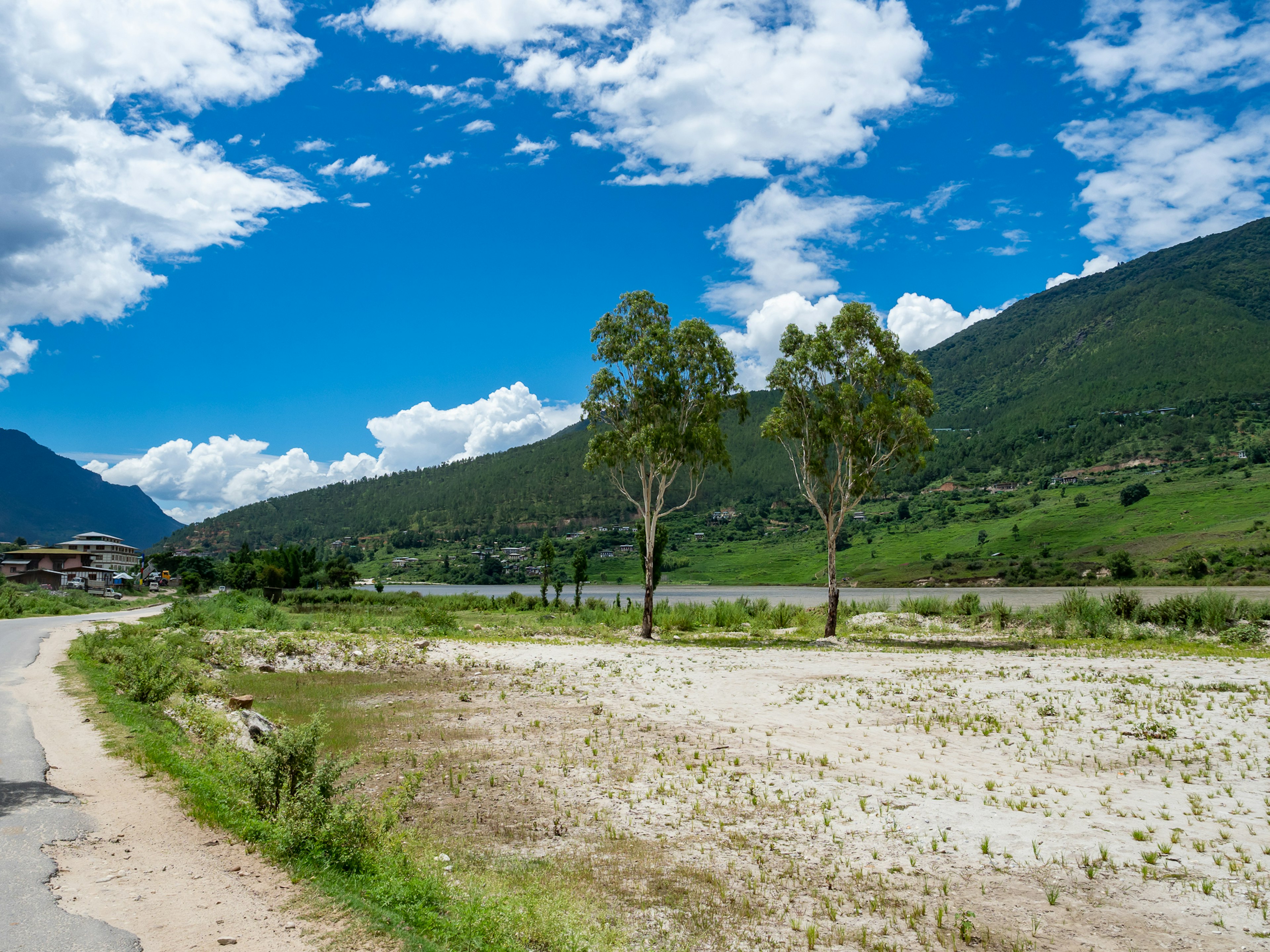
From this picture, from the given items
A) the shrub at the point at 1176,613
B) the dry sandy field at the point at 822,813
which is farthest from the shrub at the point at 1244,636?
the dry sandy field at the point at 822,813

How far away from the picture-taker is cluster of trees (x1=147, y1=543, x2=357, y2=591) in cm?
6575

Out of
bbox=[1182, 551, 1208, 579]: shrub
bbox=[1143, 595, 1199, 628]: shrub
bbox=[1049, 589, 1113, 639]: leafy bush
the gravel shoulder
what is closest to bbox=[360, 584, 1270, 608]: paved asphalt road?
bbox=[1182, 551, 1208, 579]: shrub

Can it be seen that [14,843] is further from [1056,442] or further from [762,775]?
[1056,442]

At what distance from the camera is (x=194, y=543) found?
188875 mm

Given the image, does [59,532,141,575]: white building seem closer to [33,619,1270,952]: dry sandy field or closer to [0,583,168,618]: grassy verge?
[0,583,168,618]: grassy verge

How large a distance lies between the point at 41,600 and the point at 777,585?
8122 centimetres

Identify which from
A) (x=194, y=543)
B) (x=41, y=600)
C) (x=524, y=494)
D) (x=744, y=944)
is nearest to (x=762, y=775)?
(x=744, y=944)

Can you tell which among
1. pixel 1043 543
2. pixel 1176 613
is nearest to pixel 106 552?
pixel 1043 543

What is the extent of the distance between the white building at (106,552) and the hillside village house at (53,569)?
575cm

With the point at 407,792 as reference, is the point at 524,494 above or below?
above

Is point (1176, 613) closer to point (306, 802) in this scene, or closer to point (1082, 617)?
point (1082, 617)

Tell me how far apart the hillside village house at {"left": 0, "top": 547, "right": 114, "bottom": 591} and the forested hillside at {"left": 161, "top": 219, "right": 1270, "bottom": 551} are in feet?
164

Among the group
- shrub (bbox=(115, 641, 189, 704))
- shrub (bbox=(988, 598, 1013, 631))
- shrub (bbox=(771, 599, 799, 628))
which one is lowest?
shrub (bbox=(771, 599, 799, 628))

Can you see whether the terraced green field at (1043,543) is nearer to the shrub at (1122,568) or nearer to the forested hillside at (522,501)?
the shrub at (1122,568)
